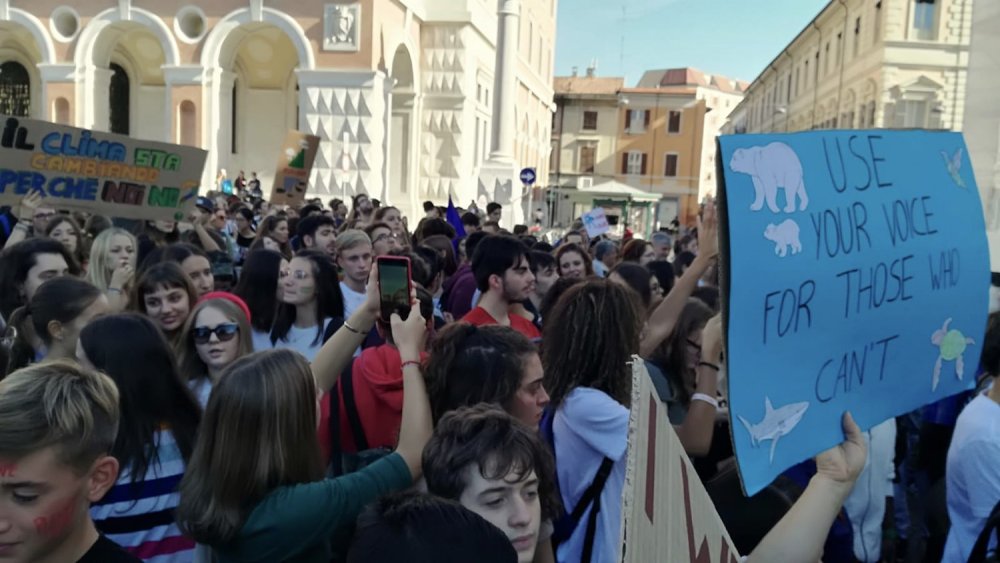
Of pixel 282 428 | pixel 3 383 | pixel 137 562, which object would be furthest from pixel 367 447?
pixel 3 383

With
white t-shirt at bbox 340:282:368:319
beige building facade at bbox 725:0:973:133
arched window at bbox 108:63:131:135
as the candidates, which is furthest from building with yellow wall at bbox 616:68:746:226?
white t-shirt at bbox 340:282:368:319

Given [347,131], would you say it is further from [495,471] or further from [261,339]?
[495,471]

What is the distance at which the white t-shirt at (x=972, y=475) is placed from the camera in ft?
9.05

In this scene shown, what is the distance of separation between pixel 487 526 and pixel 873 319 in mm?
1123

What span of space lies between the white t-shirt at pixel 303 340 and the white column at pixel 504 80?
20.1 m

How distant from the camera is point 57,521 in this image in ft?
5.66

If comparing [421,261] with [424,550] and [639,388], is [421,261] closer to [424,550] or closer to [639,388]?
[424,550]

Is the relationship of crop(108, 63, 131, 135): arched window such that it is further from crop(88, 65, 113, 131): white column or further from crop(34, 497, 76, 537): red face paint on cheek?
crop(34, 497, 76, 537): red face paint on cheek

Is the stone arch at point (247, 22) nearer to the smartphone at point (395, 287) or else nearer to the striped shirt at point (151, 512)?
the smartphone at point (395, 287)

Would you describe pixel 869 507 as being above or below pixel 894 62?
below

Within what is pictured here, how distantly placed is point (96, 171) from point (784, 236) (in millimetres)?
7081

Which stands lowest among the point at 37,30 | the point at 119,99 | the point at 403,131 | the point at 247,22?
the point at 403,131

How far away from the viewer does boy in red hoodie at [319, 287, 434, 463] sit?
9.74 ft

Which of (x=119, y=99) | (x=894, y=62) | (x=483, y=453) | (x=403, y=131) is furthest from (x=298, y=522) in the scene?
(x=894, y=62)
